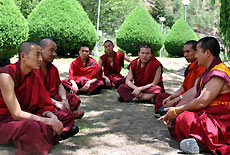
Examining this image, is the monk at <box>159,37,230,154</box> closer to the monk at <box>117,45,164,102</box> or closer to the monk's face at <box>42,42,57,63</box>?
the monk's face at <box>42,42,57,63</box>

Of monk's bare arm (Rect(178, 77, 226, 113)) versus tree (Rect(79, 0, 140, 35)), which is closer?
monk's bare arm (Rect(178, 77, 226, 113))

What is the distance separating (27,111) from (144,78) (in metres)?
3.28

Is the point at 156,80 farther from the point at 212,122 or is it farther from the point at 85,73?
the point at 212,122

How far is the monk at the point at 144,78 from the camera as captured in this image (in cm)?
609

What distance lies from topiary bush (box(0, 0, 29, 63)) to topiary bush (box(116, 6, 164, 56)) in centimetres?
626

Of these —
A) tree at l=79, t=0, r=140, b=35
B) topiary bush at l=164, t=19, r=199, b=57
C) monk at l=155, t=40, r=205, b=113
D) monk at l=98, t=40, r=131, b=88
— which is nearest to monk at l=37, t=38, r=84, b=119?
monk at l=155, t=40, r=205, b=113

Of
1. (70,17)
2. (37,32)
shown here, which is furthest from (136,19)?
(37,32)

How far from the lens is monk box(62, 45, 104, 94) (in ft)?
22.7

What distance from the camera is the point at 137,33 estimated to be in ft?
48.1

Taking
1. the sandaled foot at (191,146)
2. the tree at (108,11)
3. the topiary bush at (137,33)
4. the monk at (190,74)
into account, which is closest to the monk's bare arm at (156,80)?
the monk at (190,74)

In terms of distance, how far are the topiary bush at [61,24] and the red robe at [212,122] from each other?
8.78m

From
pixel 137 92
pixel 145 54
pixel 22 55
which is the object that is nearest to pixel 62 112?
pixel 22 55

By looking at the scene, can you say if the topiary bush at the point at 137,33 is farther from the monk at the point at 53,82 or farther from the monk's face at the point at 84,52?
the monk at the point at 53,82

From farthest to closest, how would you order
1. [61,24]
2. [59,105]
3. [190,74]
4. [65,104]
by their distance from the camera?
[61,24]
[190,74]
[65,104]
[59,105]
